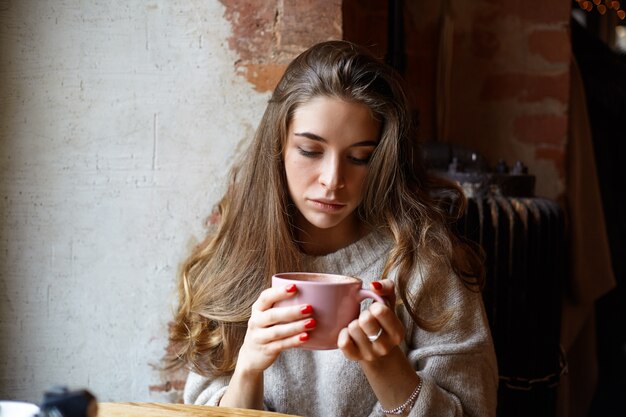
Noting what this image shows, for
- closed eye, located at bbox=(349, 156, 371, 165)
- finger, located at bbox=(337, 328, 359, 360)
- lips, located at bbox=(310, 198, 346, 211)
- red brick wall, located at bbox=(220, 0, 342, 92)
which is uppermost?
red brick wall, located at bbox=(220, 0, 342, 92)

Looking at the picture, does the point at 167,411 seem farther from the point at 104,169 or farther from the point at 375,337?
the point at 104,169

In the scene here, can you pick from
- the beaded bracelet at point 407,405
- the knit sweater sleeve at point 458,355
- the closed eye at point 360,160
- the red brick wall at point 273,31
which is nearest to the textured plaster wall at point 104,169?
the red brick wall at point 273,31

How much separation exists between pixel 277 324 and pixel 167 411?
0.21 m

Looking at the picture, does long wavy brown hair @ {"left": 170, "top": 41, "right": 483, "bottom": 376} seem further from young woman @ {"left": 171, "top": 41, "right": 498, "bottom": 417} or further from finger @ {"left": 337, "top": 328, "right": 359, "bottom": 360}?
finger @ {"left": 337, "top": 328, "right": 359, "bottom": 360}

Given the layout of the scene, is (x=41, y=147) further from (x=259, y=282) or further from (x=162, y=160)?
(x=259, y=282)

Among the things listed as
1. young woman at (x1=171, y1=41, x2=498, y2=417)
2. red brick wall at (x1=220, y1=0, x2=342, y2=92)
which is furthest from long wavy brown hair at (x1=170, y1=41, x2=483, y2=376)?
red brick wall at (x1=220, y1=0, x2=342, y2=92)

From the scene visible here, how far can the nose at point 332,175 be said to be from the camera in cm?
141

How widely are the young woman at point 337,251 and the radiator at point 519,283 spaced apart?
42cm

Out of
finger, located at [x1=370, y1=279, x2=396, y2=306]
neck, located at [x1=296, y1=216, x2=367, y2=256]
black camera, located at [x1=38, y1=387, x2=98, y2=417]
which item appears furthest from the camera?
neck, located at [x1=296, y1=216, x2=367, y2=256]

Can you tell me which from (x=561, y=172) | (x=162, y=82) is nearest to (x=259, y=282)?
(x=162, y=82)

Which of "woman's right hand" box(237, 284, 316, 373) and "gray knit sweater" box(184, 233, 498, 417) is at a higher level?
"woman's right hand" box(237, 284, 316, 373)

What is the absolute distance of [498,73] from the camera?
2746mm

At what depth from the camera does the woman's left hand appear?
3.65 feet

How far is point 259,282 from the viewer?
1.57 metres
